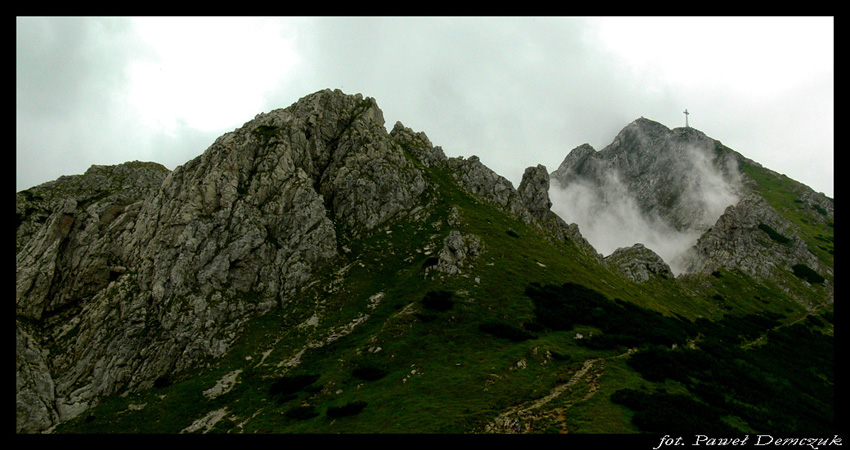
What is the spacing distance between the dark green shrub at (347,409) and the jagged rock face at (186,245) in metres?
29.0

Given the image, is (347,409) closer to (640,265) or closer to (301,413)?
(301,413)

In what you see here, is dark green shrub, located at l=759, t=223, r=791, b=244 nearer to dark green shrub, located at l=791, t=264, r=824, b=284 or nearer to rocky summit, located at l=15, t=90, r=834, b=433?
dark green shrub, located at l=791, t=264, r=824, b=284

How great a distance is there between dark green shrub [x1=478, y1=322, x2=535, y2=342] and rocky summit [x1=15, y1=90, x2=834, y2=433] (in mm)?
307

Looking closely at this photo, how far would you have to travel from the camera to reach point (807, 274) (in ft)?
454

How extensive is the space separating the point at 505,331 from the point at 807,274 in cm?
15472

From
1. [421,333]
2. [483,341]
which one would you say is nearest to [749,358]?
[483,341]

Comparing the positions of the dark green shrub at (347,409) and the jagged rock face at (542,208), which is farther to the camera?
the jagged rock face at (542,208)

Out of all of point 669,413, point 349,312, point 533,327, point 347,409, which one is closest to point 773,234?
point 533,327

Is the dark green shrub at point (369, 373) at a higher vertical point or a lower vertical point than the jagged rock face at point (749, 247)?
lower

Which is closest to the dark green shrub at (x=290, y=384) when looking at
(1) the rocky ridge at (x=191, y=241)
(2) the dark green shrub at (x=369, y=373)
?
(2) the dark green shrub at (x=369, y=373)

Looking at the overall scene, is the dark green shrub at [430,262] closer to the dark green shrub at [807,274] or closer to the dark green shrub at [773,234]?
the dark green shrub at [807,274]

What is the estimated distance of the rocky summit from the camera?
36500 millimetres

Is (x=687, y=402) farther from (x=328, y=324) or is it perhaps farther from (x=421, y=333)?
(x=328, y=324)

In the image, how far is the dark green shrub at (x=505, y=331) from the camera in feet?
157
